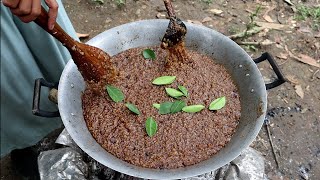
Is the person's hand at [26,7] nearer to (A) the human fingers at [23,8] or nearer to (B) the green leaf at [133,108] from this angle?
(A) the human fingers at [23,8]

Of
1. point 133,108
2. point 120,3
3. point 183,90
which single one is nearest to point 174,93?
point 183,90

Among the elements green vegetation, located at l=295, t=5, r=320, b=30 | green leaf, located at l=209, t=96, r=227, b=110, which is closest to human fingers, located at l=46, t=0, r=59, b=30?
green leaf, located at l=209, t=96, r=227, b=110

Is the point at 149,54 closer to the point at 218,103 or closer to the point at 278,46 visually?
the point at 218,103

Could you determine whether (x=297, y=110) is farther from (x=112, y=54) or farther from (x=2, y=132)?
(x=2, y=132)

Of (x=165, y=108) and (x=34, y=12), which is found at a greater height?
(x=34, y=12)

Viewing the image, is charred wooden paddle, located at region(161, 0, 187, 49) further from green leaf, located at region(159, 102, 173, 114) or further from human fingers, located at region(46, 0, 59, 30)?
human fingers, located at region(46, 0, 59, 30)
